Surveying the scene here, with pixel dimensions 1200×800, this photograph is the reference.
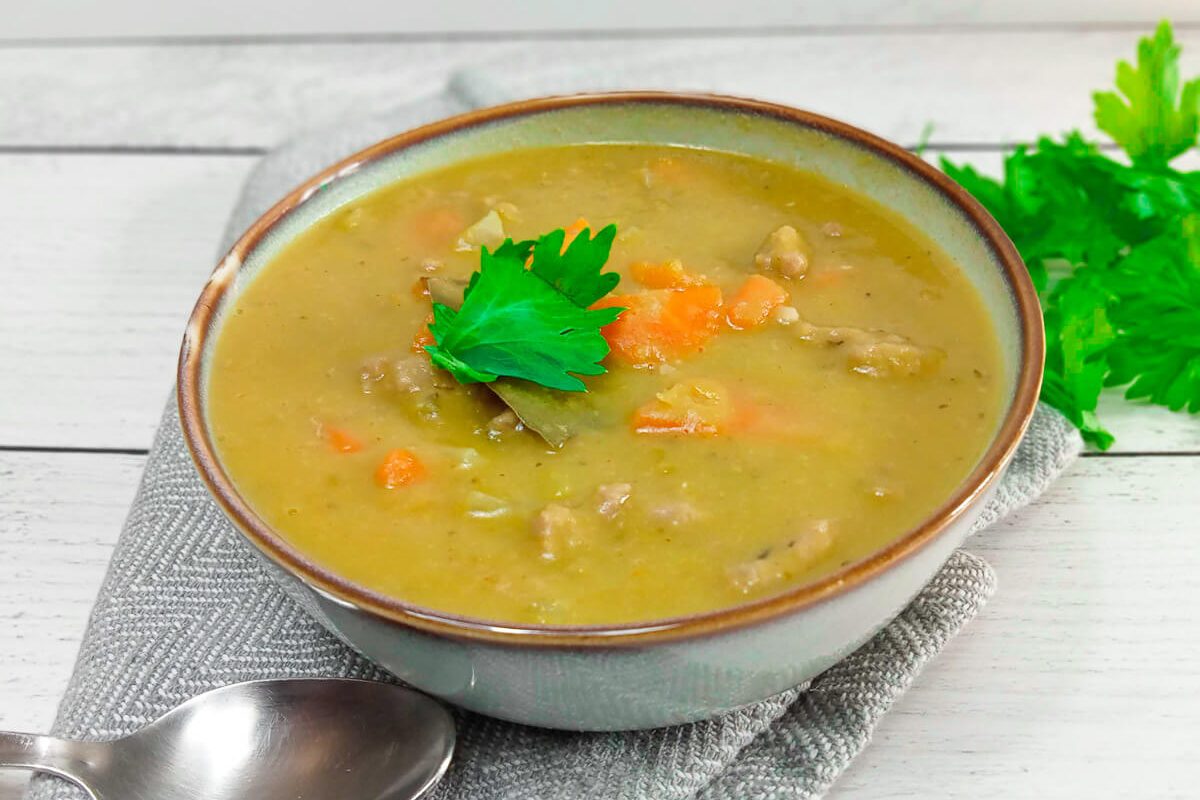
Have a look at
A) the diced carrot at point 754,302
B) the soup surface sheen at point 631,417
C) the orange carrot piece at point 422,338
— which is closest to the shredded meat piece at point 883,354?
the soup surface sheen at point 631,417

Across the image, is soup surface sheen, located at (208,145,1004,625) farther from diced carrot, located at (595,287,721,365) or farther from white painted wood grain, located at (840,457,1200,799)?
white painted wood grain, located at (840,457,1200,799)

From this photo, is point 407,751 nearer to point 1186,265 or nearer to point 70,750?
point 70,750

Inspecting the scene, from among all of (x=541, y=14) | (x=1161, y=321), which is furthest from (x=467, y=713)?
(x=541, y=14)

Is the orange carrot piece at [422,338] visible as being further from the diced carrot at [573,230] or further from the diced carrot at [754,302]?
the diced carrot at [754,302]

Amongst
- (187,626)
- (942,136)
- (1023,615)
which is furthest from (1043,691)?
(942,136)

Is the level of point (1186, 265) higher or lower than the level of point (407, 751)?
higher

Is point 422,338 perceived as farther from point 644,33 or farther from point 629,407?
point 644,33
